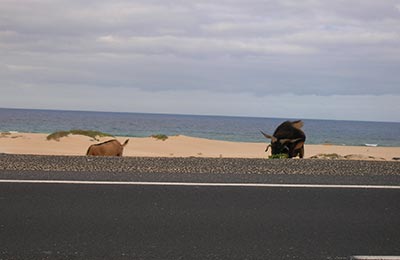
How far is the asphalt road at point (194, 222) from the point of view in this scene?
16.0ft

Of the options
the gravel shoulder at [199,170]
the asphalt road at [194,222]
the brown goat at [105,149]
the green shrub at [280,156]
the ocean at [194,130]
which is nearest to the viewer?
the asphalt road at [194,222]

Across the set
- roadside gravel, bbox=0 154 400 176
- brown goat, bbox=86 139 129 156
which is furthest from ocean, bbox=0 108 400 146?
roadside gravel, bbox=0 154 400 176

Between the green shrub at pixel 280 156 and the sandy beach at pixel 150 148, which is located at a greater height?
the green shrub at pixel 280 156

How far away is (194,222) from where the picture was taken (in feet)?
18.7

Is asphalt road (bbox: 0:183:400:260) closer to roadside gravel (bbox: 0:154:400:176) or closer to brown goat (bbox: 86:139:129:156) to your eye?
roadside gravel (bbox: 0:154:400:176)

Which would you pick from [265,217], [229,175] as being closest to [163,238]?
[265,217]

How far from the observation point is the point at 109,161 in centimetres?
912

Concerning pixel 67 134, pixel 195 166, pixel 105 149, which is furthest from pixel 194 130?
pixel 195 166

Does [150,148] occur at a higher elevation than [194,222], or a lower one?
Answer: lower

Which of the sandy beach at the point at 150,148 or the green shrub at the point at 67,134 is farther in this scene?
the green shrub at the point at 67,134

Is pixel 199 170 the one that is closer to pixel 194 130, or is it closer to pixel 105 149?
pixel 105 149

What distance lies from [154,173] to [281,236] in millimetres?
3205

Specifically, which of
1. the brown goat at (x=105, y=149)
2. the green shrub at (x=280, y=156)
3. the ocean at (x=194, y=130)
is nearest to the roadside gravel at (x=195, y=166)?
the green shrub at (x=280, y=156)

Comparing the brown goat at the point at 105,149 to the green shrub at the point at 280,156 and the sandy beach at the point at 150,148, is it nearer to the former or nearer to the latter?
the green shrub at the point at 280,156
